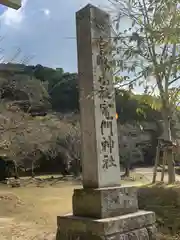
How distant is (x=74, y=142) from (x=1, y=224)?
9.25 meters

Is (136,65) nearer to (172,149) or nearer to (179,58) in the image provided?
(179,58)

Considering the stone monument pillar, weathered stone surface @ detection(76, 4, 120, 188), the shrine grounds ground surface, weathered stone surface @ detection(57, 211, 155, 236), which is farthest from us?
the shrine grounds ground surface

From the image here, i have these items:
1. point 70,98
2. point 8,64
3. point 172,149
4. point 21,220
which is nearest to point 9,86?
point 8,64

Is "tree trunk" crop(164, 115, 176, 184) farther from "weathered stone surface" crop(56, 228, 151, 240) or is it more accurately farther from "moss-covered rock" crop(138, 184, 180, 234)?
"weathered stone surface" crop(56, 228, 151, 240)

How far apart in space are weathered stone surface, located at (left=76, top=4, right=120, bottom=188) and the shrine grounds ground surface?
217 centimetres

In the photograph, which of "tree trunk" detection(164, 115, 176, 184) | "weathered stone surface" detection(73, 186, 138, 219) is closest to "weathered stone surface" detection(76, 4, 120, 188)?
"weathered stone surface" detection(73, 186, 138, 219)

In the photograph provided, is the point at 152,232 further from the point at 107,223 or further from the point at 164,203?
the point at 164,203

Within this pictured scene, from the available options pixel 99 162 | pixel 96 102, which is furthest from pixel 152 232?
pixel 96 102

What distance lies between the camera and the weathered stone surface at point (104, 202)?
3.55 meters

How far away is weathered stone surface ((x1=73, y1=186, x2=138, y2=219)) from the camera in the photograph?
3.55 meters

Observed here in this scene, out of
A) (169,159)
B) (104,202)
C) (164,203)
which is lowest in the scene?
(164,203)

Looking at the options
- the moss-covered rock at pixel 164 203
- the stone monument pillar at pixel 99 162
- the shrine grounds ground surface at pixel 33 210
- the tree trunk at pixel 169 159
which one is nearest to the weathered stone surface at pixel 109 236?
the stone monument pillar at pixel 99 162

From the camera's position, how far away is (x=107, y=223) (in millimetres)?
3395

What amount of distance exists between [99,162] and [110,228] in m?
0.74
